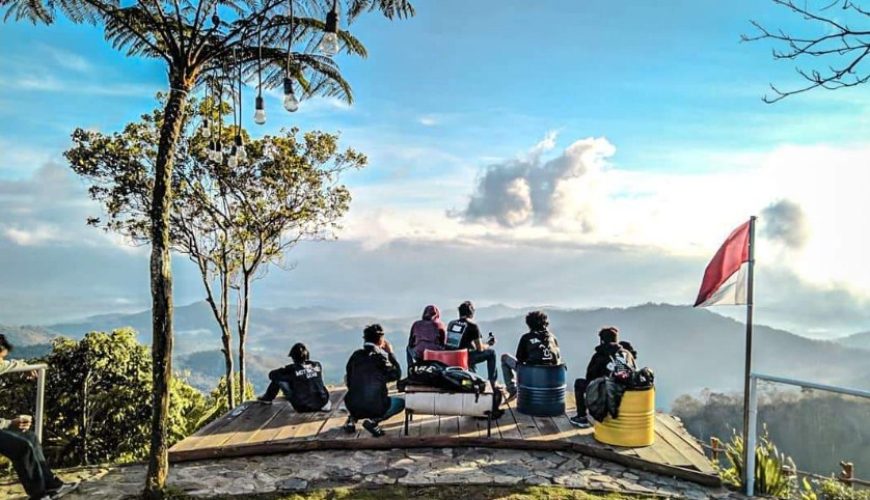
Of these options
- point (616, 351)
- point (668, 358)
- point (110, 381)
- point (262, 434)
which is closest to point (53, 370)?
point (110, 381)

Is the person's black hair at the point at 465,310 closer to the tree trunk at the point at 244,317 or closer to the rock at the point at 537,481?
the rock at the point at 537,481

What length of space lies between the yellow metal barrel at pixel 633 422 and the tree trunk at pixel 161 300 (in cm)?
533

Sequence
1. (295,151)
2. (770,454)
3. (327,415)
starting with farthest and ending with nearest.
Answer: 1. (295,151)
2. (327,415)
3. (770,454)

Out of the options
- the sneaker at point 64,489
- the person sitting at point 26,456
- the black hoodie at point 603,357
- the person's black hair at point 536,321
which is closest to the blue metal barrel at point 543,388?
the person's black hair at point 536,321

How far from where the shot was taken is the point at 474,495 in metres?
6.55

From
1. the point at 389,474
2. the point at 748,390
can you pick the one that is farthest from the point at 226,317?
the point at 748,390

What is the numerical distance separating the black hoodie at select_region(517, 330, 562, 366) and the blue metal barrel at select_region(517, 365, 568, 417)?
0.40ft

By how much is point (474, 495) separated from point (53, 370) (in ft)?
25.5

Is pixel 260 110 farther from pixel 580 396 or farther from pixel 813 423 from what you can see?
pixel 813 423

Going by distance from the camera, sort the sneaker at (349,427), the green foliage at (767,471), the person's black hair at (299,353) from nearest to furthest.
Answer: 1. the green foliage at (767,471)
2. the sneaker at (349,427)
3. the person's black hair at (299,353)

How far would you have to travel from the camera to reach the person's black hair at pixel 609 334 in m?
8.22

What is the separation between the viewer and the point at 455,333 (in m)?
10.2

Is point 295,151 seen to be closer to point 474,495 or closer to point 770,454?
point 474,495

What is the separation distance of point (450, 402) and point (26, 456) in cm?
472
